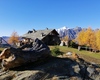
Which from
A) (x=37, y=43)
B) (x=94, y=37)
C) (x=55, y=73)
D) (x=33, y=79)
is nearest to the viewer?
(x=33, y=79)

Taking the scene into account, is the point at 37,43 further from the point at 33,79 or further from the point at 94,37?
the point at 94,37

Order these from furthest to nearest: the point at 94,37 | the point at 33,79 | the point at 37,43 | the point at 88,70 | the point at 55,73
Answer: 1. the point at 94,37
2. the point at 37,43
3. the point at 88,70
4. the point at 55,73
5. the point at 33,79

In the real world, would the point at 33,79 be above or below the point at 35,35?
below

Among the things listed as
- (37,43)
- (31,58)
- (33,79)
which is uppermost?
(37,43)

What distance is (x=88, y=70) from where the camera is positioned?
10031 millimetres

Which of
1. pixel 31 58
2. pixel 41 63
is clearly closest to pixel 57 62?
pixel 41 63

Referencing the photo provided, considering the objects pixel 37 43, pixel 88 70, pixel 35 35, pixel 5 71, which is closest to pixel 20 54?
pixel 5 71

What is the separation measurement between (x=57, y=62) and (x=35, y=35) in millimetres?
61832

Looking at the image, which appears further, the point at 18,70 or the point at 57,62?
the point at 57,62

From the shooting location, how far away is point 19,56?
8.91 m

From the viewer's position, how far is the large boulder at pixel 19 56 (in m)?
8.89

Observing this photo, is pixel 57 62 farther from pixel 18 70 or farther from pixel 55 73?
pixel 18 70

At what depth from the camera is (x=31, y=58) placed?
950cm

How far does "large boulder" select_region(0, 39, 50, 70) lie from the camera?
8891 millimetres
